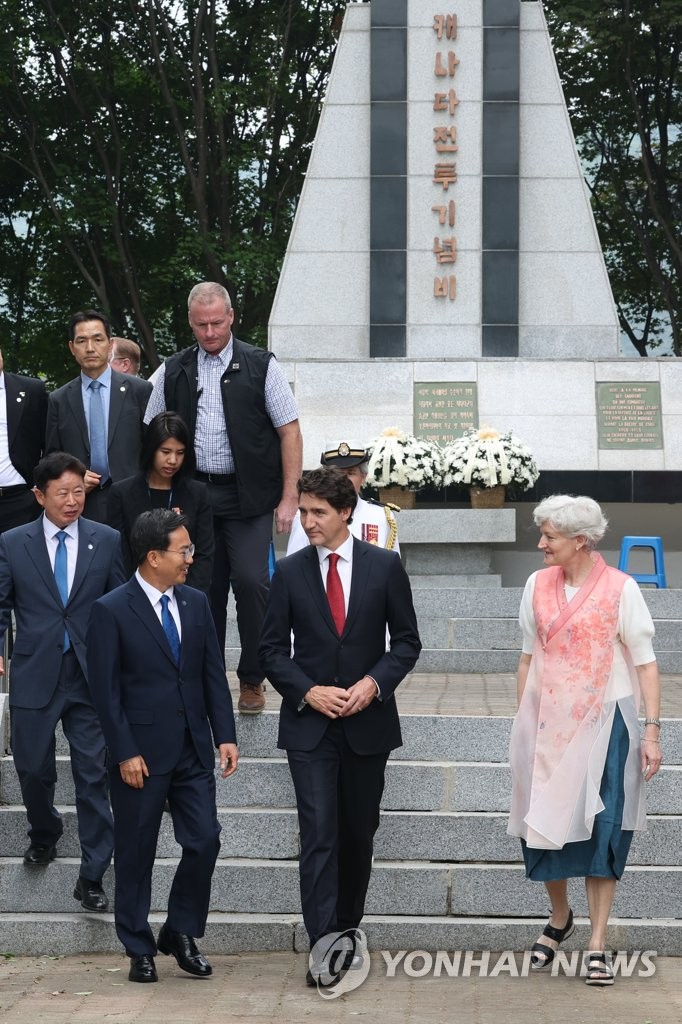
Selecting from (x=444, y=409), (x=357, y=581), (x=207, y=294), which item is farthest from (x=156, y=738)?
(x=444, y=409)

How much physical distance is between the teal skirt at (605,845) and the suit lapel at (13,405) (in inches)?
131

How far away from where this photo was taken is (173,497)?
666 centimetres

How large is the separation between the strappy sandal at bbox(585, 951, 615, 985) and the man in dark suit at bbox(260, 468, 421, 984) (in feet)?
2.91

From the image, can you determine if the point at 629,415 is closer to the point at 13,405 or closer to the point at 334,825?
the point at 13,405

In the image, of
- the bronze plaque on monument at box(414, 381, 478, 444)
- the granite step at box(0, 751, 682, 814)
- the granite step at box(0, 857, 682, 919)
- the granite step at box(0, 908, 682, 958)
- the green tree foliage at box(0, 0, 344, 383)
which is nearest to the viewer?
the granite step at box(0, 908, 682, 958)

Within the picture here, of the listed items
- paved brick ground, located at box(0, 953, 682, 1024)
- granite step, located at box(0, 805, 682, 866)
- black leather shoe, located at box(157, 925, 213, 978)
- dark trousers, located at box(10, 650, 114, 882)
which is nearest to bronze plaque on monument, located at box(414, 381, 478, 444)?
granite step, located at box(0, 805, 682, 866)

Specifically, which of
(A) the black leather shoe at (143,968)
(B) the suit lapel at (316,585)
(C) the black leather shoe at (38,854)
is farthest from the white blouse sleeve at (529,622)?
(C) the black leather shoe at (38,854)

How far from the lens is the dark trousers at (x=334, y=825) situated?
17.7ft

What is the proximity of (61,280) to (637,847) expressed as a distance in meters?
21.4

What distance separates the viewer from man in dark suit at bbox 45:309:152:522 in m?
7.12

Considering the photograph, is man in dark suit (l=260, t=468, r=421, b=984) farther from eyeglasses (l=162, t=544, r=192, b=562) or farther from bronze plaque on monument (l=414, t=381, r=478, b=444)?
bronze plaque on monument (l=414, t=381, r=478, b=444)

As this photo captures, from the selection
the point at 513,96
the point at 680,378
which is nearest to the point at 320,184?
the point at 513,96

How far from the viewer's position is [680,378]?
571 inches

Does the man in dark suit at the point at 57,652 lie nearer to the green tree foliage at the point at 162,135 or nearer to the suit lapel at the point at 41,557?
the suit lapel at the point at 41,557
